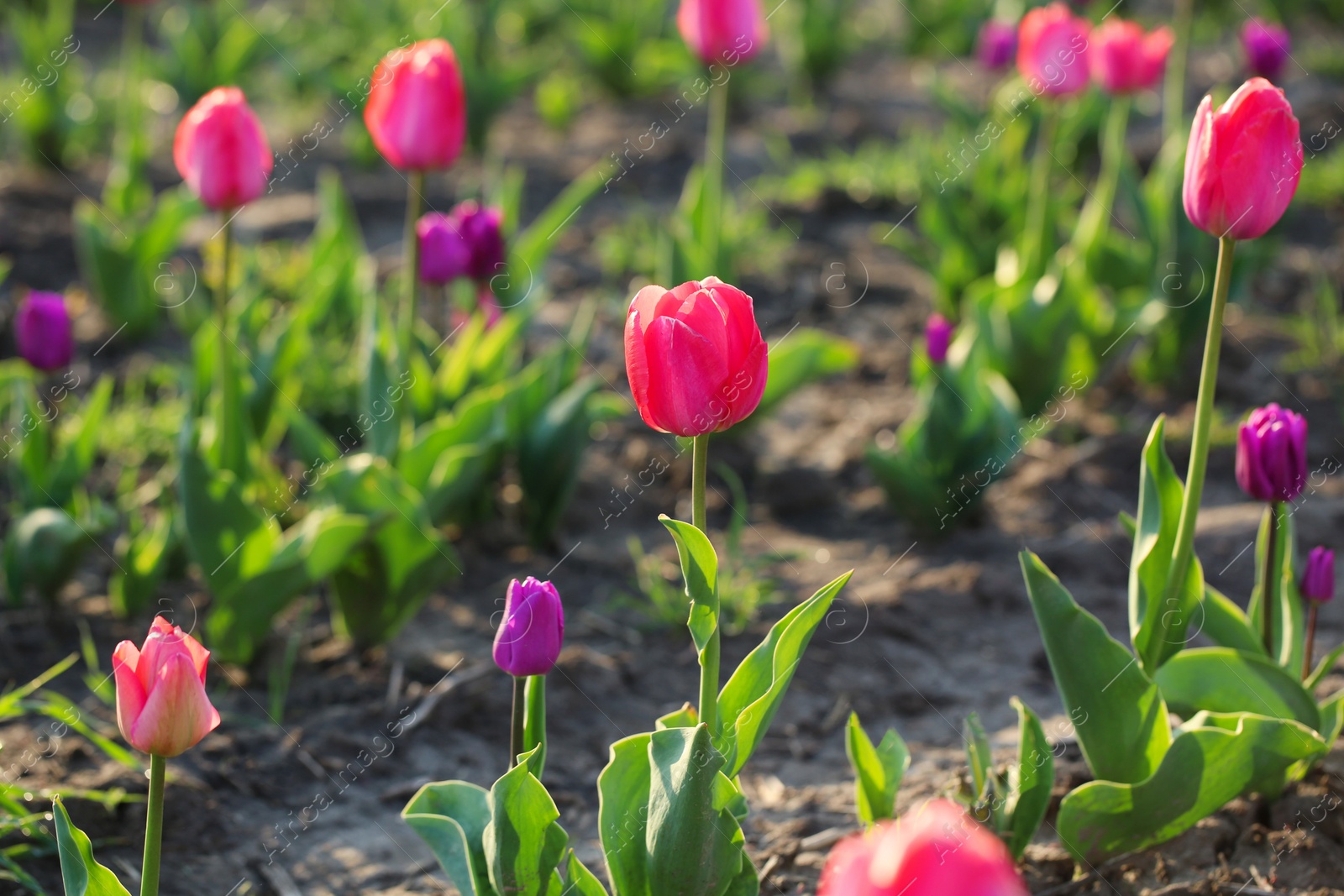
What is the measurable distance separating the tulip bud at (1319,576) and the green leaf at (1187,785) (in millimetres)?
261

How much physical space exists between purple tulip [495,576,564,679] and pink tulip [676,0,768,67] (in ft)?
7.36

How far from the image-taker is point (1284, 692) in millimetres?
1902

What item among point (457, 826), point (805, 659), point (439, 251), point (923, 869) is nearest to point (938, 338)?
point (805, 659)

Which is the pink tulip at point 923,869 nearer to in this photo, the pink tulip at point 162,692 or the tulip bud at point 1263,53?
the pink tulip at point 162,692


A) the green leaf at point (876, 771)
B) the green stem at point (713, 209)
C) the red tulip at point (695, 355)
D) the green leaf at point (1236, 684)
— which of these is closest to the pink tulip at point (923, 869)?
the red tulip at point (695, 355)

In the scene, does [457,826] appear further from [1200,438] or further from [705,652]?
[1200,438]

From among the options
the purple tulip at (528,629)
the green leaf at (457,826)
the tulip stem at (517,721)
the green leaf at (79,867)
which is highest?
the green leaf at (79,867)

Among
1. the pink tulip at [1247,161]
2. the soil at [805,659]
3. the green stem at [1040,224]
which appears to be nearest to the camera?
the pink tulip at [1247,161]

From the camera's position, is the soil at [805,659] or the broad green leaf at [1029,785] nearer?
the broad green leaf at [1029,785]

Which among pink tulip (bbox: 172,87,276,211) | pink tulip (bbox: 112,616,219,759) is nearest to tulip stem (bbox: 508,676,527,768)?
pink tulip (bbox: 112,616,219,759)

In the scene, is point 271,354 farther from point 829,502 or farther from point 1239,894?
point 1239,894

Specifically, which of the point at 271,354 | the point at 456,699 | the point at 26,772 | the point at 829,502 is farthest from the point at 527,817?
the point at 829,502

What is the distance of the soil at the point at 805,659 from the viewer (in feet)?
6.88

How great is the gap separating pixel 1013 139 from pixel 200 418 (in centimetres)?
259
